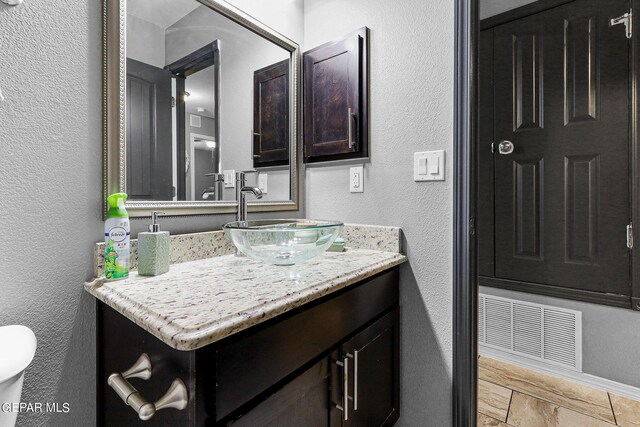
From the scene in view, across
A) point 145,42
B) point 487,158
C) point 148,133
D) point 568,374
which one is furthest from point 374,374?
point 487,158

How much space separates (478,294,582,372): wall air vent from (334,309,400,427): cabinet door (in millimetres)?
983

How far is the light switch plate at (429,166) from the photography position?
113cm

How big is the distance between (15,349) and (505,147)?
2327mm

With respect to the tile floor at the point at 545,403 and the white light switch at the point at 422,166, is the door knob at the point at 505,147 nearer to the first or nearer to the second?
the white light switch at the point at 422,166

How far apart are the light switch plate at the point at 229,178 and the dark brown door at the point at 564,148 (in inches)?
65.1

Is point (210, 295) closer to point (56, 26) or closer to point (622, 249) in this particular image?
point (56, 26)

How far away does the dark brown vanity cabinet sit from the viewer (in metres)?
0.57

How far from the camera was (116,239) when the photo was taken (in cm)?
83

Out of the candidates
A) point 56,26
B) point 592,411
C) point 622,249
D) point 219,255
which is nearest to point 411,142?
point 219,255

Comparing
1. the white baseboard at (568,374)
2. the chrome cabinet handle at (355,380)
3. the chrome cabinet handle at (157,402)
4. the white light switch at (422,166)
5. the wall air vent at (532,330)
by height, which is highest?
the white light switch at (422,166)

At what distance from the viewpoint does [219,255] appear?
1.16 m

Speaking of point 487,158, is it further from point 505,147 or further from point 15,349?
point 15,349

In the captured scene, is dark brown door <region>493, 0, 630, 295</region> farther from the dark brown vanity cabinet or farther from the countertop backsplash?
the dark brown vanity cabinet

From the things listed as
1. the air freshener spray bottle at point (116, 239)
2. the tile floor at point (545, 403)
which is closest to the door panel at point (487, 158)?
the tile floor at point (545, 403)
